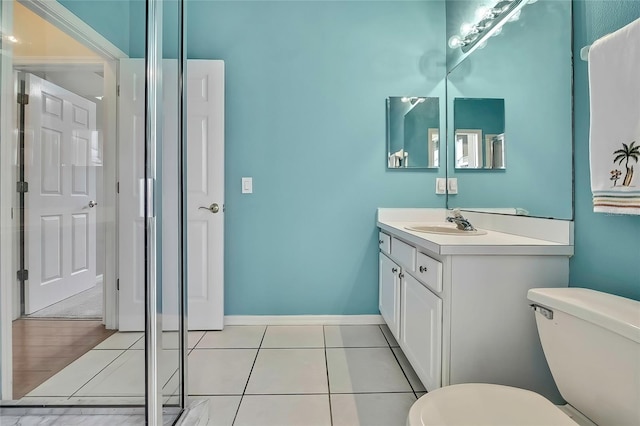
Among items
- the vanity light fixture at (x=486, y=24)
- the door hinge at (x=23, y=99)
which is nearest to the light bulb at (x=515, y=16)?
the vanity light fixture at (x=486, y=24)

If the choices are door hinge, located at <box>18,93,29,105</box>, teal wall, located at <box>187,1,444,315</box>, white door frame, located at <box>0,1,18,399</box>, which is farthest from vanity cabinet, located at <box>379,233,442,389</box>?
door hinge, located at <box>18,93,29,105</box>

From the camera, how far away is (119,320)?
5.72 feet

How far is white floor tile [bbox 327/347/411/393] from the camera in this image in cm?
163

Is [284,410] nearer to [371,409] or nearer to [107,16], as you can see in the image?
[371,409]

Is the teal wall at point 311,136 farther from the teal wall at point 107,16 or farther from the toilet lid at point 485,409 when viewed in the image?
the toilet lid at point 485,409

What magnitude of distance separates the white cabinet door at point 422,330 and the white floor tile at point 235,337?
1.00 meters

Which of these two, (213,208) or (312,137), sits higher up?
(312,137)

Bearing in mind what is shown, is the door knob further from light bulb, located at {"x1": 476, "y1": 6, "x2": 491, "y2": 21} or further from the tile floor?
light bulb, located at {"x1": 476, "y1": 6, "x2": 491, "y2": 21}

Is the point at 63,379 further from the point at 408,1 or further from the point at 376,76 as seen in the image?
the point at 408,1

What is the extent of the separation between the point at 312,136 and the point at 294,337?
1.47 m

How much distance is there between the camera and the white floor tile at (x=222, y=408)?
4.58ft

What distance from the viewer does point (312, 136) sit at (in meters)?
2.46

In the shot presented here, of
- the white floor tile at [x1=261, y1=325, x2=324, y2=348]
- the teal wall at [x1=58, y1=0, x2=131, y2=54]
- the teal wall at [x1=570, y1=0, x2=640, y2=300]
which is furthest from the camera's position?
the white floor tile at [x1=261, y1=325, x2=324, y2=348]

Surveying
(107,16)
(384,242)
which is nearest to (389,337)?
(384,242)
